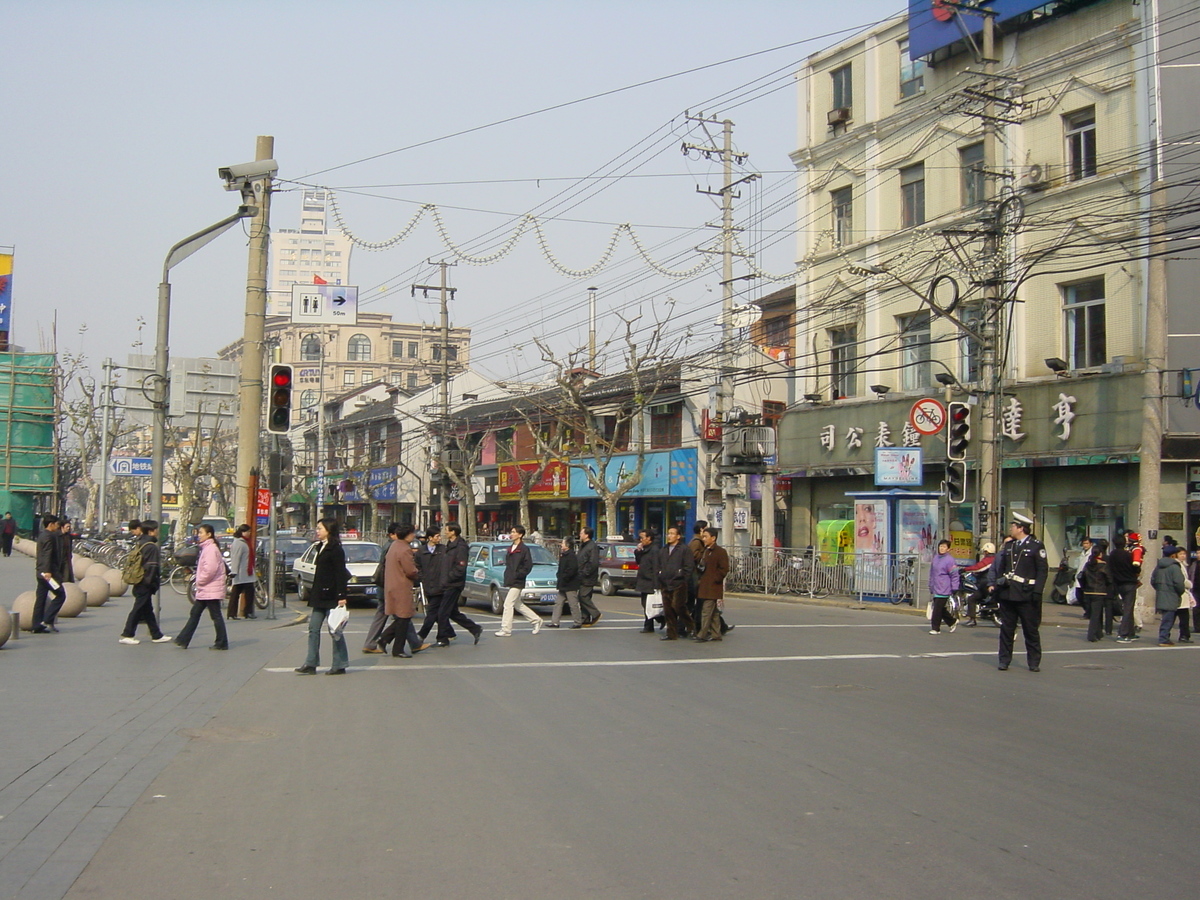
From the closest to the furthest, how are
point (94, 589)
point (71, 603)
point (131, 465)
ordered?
point (71, 603), point (94, 589), point (131, 465)

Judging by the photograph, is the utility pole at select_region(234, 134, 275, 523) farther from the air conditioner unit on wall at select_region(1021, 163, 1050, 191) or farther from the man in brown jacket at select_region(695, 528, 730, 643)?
the air conditioner unit on wall at select_region(1021, 163, 1050, 191)

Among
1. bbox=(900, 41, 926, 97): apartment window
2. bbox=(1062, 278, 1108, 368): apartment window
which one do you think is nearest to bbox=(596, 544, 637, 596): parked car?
bbox=(1062, 278, 1108, 368): apartment window

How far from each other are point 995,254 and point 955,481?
4672 mm

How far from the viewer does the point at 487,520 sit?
57.5 metres

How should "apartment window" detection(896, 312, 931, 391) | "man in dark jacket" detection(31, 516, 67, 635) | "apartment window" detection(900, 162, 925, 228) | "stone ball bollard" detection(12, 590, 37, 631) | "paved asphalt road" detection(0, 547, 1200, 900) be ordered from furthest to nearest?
"apartment window" detection(900, 162, 925, 228), "apartment window" detection(896, 312, 931, 391), "stone ball bollard" detection(12, 590, 37, 631), "man in dark jacket" detection(31, 516, 67, 635), "paved asphalt road" detection(0, 547, 1200, 900)

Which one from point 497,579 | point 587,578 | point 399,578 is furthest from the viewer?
point 497,579

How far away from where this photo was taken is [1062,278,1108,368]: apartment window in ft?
82.8

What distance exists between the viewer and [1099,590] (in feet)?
57.1

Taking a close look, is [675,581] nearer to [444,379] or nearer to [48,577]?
[48,577]

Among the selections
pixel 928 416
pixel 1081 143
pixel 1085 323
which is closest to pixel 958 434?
pixel 928 416

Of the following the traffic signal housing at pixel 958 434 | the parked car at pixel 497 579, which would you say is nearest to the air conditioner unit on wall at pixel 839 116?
the traffic signal housing at pixel 958 434

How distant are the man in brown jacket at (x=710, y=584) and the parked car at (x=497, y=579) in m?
5.62

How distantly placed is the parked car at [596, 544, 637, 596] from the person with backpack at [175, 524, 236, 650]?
16172 mm

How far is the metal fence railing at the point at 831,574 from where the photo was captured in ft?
80.8
